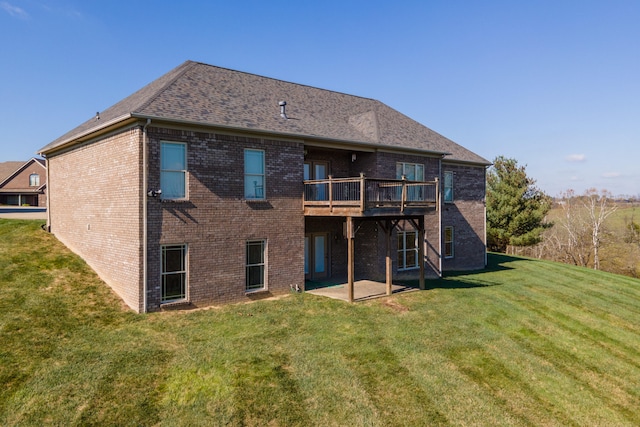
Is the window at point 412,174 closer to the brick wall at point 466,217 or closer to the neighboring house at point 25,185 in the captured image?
the brick wall at point 466,217

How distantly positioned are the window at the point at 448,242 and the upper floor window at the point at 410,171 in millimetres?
4088

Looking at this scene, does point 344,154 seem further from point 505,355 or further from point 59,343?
point 59,343

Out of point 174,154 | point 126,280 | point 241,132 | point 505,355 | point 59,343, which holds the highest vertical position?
point 241,132

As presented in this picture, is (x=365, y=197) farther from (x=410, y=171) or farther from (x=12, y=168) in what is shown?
(x=12, y=168)

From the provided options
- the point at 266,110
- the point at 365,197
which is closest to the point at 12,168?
the point at 266,110

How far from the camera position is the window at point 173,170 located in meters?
12.0

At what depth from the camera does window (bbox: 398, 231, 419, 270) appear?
18.6 m

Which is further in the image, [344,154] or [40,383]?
[344,154]

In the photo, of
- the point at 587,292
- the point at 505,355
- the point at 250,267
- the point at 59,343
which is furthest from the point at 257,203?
the point at 587,292

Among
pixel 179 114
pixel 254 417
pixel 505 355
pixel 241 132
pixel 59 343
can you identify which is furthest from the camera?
pixel 241 132

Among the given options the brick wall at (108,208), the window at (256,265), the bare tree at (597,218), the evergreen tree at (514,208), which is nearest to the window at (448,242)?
the window at (256,265)

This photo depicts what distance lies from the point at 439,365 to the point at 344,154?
1099cm

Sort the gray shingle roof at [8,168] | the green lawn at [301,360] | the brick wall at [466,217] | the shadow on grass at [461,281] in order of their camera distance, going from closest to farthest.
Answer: the green lawn at [301,360], the shadow on grass at [461,281], the brick wall at [466,217], the gray shingle roof at [8,168]

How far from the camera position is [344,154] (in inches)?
709
